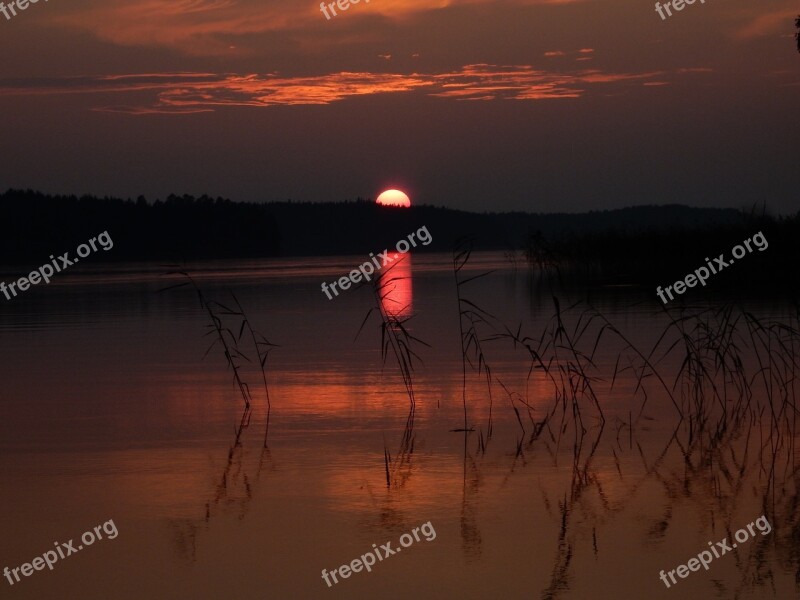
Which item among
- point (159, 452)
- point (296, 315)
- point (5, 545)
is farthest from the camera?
point (296, 315)

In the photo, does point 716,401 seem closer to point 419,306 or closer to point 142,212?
point 419,306

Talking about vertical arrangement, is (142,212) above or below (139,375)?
above

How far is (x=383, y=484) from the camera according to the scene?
7.22 metres

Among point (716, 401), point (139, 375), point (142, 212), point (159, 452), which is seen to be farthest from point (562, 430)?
point (142, 212)

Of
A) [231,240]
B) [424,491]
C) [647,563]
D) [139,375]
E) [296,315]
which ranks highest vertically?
[231,240]

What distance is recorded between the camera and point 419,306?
23953 mm

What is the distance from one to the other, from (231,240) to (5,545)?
127 meters

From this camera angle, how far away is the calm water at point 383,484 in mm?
5457

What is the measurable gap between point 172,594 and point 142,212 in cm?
12676

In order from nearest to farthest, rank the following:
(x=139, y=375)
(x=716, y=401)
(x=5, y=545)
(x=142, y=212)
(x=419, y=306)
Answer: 1. (x=5, y=545)
2. (x=716, y=401)
3. (x=139, y=375)
4. (x=419, y=306)
5. (x=142, y=212)

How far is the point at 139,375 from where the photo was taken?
13.1 meters

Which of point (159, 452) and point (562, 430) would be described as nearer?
point (159, 452)

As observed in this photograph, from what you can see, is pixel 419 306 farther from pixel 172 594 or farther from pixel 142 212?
pixel 142 212

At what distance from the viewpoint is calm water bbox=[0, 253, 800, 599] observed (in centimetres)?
546
